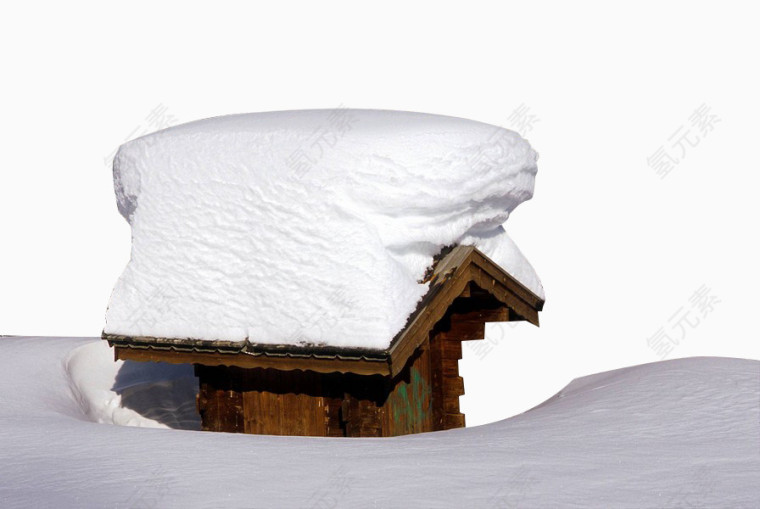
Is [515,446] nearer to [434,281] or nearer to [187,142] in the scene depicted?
[434,281]

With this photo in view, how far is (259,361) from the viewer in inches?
284

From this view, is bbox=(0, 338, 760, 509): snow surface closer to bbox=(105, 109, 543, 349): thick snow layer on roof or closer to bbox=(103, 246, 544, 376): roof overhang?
bbox=(103, 246, 544, 376): roof overhang

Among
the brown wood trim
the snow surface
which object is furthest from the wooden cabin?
the snow surface

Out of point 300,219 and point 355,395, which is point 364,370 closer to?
point 355,395

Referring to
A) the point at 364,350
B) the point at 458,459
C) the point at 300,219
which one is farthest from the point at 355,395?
the point at 458,459

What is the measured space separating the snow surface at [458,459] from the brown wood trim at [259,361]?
477mm

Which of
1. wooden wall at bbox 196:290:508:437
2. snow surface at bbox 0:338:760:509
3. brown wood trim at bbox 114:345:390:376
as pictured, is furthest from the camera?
wooden wall at bbox 196:290:508:437

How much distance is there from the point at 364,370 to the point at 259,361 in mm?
731

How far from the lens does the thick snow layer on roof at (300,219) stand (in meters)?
7.05

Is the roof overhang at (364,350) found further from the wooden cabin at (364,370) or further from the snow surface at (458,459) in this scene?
the snow surface at (458,459)

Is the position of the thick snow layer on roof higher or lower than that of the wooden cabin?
higher

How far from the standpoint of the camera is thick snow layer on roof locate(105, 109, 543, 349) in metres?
7.05

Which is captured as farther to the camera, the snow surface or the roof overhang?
the roof overhang

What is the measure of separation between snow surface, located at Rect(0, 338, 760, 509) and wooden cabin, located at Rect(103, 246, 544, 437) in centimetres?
59
